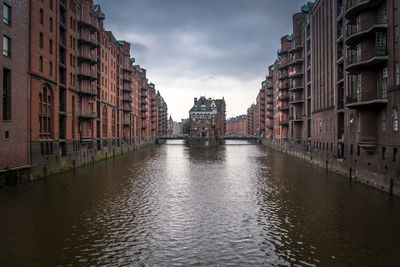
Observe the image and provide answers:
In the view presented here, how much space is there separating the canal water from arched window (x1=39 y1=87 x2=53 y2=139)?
7500 millimetres

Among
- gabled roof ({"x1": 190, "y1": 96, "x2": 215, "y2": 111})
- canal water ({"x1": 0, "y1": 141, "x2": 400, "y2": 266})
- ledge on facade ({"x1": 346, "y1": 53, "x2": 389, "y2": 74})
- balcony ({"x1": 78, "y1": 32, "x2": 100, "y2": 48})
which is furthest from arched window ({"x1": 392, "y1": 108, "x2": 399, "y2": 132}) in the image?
gabled roof ({"x1": 190, "y1": 96, "x2": 215, "y2": 111})

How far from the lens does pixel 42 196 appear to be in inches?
976

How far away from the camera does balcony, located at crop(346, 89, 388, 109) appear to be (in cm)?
2520

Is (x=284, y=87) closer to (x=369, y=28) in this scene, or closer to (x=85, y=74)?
(x=85, y=74)

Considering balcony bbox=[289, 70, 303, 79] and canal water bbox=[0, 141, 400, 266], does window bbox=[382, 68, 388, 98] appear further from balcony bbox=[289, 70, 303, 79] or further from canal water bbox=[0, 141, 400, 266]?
balcony bbox=[289, 70, 303, 79]

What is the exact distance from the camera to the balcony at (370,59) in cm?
2469

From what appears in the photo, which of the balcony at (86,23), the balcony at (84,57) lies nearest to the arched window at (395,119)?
the balcony at (84,57)

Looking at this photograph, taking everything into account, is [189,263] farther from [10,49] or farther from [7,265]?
[10,49]

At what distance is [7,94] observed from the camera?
27797 millimetres

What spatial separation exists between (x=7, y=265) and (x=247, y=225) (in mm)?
12620

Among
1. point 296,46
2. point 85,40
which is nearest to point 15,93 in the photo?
point 85,40

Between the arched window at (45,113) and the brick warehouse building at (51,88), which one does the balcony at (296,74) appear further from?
the arched window at (45,113)

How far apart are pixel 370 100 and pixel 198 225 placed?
19.8 meters

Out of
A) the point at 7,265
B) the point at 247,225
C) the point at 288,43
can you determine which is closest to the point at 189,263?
the point at 247,225
